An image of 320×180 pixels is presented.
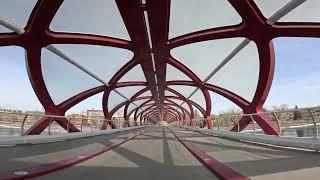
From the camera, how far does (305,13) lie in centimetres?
1777

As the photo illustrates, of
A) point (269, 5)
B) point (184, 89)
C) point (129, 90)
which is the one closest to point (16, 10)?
point (269, 5)

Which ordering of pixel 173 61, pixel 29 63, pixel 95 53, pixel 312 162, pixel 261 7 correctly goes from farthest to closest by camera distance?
pixel 173 61 < pixel 95 53 < pixel 29 63 < pixel 261 7 < pixel 312 162

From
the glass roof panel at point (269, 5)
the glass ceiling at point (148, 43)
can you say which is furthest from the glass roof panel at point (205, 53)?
the glass roof panel at point (269, 5)

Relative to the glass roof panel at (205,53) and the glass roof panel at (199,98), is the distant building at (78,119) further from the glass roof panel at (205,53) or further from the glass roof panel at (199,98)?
the glass roof panel at (199,98)

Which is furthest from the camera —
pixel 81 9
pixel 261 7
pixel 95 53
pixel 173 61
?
pixel 173 61

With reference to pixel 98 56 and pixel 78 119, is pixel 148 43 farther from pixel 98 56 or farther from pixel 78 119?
pixel 78 119

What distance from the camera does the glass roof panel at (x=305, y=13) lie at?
16.6 meters

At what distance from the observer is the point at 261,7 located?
59.5 ft

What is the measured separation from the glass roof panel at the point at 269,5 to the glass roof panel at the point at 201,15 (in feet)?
4.26

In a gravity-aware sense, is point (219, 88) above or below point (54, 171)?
above

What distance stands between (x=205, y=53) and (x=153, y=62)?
17.4 feet

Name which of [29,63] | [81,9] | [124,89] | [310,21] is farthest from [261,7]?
[124,89]

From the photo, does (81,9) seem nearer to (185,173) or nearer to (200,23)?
(200,23)

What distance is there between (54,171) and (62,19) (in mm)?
15029
